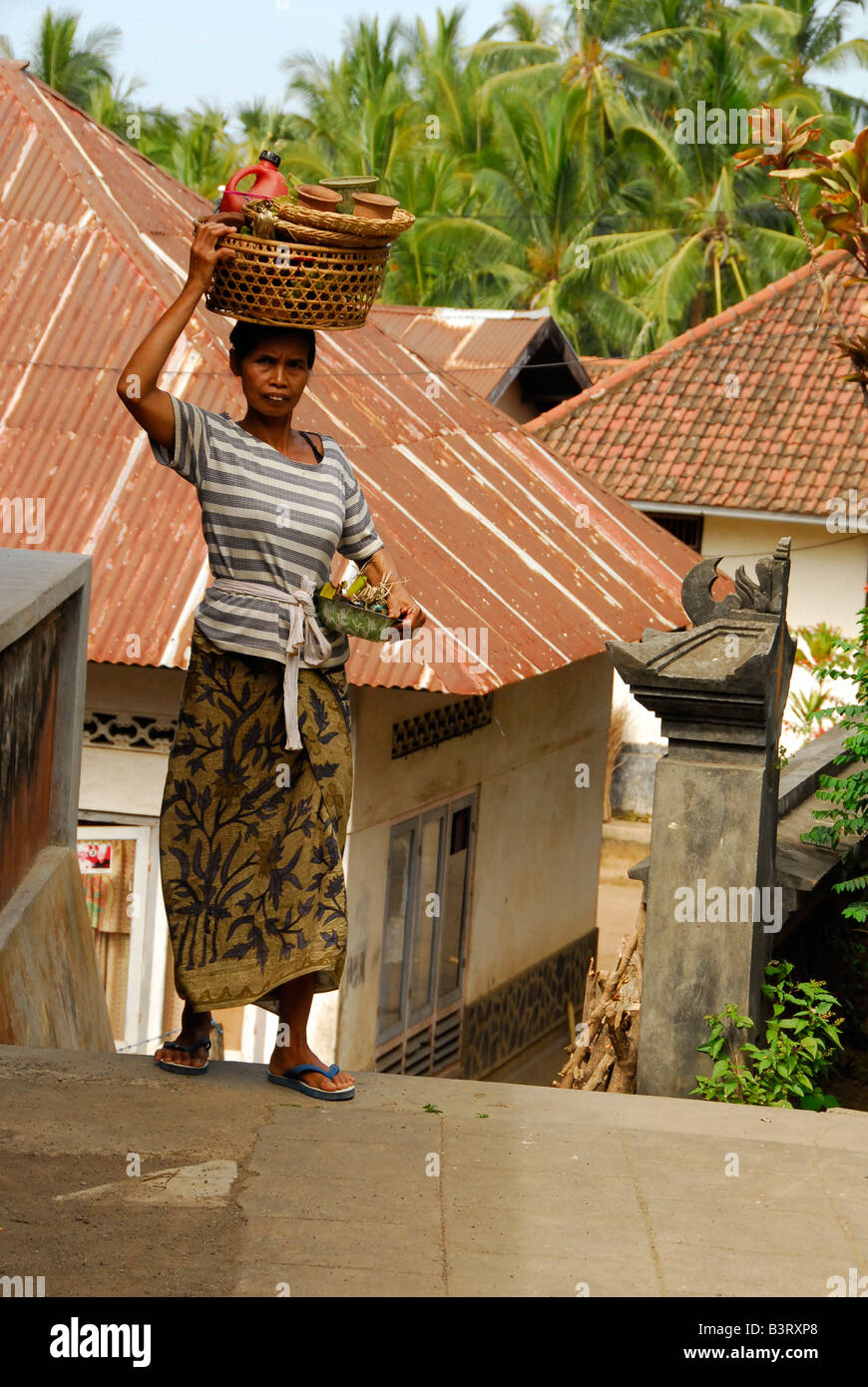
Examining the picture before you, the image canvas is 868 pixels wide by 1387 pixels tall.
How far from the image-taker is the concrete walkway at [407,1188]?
3.05 meters

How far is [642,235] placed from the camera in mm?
28328

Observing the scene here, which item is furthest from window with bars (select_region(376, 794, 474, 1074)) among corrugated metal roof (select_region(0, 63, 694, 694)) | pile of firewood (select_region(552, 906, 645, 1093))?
pile of firewood (select_region(552, 906, 645, 1093))

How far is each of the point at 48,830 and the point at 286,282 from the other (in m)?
2.34

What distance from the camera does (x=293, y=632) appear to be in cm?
380

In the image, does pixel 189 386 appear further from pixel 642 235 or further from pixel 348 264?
pixel 642 235

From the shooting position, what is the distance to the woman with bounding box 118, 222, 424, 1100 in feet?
12.5

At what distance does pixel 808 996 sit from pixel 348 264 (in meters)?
2.77

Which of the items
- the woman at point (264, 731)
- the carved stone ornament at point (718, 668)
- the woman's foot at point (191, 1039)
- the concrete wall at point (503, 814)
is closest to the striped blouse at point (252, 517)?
the woman at point (264, 731)

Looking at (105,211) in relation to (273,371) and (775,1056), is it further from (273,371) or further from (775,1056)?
(775,1056)

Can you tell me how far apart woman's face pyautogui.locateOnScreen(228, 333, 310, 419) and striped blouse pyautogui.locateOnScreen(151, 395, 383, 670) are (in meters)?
0.09

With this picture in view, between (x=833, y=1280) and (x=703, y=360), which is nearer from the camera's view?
(x=833, y=1280)

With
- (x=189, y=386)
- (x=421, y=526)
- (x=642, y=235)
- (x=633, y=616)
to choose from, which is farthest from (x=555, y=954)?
(x=642, y=235)

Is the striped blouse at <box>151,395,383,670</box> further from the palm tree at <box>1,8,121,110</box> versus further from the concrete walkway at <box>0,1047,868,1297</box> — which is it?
the palm tree at <box>1,8,121,110</box>

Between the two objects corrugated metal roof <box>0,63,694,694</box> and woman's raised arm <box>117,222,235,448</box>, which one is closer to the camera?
woman's raised arm <box>117,222,235,448</box>
